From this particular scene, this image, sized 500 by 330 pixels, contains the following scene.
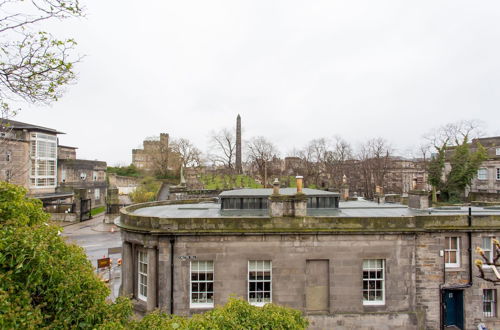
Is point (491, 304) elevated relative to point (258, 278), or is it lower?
lower

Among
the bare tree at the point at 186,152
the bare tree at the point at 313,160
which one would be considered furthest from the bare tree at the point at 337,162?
the bare tree at the point at 186,152

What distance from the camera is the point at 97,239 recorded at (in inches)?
1219

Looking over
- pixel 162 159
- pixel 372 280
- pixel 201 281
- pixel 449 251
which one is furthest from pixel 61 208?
pixel 449 251

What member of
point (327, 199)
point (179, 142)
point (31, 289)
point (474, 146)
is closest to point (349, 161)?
point (474, 146)

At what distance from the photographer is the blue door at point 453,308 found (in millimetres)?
13391

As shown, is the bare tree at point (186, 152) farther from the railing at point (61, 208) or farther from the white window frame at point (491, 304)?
the white window frame at point (491, 304)

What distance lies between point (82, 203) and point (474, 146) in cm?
6857

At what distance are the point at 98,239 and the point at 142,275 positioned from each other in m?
20.9

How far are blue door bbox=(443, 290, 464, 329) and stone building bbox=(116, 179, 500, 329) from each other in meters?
0.49

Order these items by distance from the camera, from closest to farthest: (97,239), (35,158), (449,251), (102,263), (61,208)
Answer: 1. (449,251)
2. (102,263)
3. (97,239)
4. (61,208)
5. (35,158)

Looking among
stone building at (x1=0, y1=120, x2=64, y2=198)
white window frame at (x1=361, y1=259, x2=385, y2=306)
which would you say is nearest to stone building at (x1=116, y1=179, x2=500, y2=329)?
white window frame at (x1=361, y1=259, x2=385, y2=306)

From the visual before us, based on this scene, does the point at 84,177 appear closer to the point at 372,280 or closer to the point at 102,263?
the point at 102,263

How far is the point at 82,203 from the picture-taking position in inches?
1587

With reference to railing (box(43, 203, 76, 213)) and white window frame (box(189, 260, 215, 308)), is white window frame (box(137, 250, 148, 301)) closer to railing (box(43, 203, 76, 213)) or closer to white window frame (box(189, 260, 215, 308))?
white window frame (box(189, 260, 215, 308))
